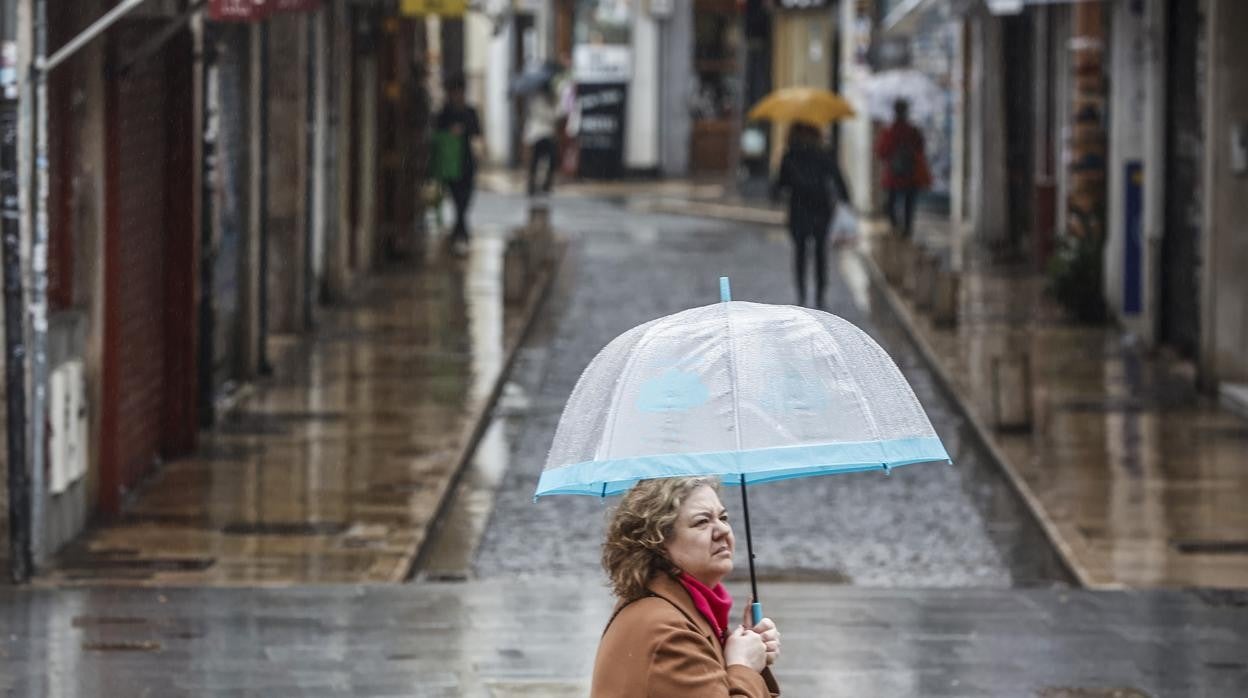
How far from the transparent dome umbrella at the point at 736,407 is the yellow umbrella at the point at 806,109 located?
21477 millimetres

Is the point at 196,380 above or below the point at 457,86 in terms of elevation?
below

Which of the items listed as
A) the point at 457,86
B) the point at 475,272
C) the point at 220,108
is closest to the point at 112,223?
the point at 220,108

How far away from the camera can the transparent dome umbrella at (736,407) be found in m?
5.14

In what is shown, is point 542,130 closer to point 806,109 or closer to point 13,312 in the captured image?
point 806,109

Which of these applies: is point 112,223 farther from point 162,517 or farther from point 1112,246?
point 1112,246

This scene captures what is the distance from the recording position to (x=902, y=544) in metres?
13.2

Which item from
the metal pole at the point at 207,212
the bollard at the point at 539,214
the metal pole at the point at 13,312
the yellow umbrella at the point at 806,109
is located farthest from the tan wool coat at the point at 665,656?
the bollard at the point at 539,214

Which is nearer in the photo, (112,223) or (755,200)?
(112,223)

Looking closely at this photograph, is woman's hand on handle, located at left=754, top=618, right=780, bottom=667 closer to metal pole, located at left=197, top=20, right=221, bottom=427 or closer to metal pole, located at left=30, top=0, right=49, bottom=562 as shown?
metal pole, located at left=30, top=0, right=49, bottom=562

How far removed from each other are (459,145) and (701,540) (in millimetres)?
24255

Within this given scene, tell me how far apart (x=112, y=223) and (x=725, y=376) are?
8.73m

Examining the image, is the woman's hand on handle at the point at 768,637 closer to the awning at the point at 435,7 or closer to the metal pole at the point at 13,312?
the metal pole at the point at 13,312

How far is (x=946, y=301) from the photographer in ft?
70.9

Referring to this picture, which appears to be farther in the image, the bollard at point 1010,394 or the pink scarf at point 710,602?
Answer: the bollard at point 1010,394
